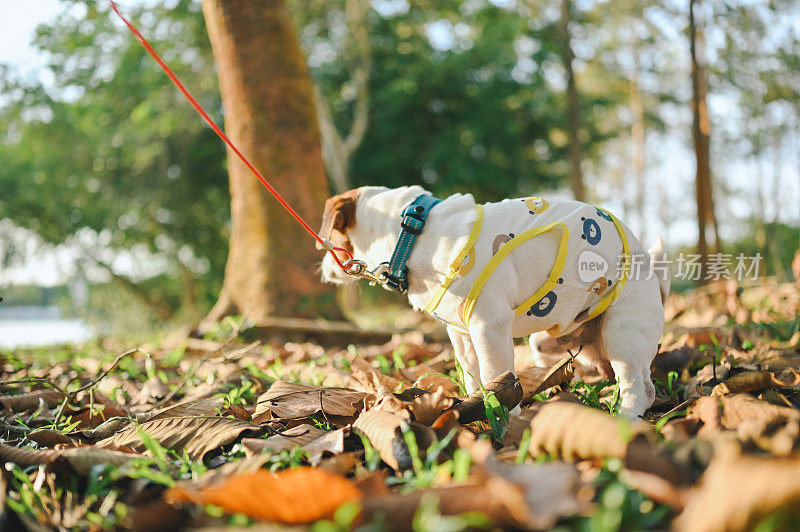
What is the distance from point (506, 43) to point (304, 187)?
12246 mm

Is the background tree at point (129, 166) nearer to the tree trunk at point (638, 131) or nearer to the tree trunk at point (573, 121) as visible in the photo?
the tree trunk at point (573, 121)

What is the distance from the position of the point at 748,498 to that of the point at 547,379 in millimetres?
1311

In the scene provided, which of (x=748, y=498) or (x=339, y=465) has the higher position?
(x=748, y=498)

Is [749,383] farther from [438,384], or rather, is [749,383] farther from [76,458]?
[76,458]

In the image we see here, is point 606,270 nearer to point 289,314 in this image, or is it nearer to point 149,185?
point 289,314

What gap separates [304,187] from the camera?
5.37 meters

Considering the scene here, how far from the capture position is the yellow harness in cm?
230

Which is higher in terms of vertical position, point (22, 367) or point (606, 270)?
point (606, 270)

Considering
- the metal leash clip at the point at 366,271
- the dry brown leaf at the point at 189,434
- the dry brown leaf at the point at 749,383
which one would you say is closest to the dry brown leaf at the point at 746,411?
the dry brown leaf at the point at 749,383

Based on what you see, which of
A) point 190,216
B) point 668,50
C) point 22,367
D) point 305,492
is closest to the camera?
point 305,492

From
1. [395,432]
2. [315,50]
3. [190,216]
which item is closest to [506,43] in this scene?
[315,50]

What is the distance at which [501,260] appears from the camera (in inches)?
91.6

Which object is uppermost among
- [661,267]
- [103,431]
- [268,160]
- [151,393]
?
[268,160]

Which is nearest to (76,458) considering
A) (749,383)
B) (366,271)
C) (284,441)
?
(284,441)
